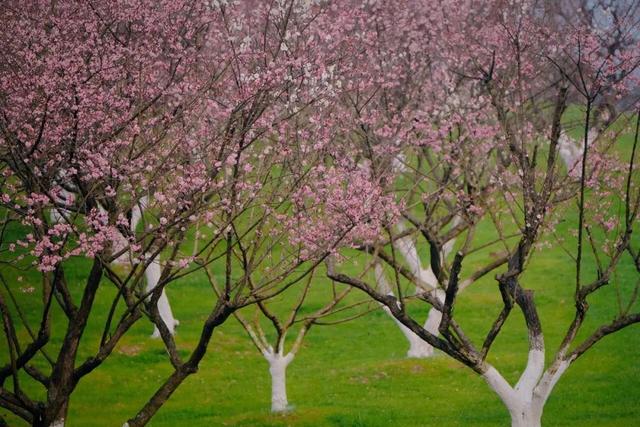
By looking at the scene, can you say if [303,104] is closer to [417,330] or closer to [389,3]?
[417,330]

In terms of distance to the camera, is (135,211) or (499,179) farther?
(135,211)

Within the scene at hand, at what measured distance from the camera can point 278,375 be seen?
64.5ft

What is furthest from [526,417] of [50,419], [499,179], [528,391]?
[50,419]

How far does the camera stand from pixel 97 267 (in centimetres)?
1283

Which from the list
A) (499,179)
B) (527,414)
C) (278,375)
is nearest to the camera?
(527,414)

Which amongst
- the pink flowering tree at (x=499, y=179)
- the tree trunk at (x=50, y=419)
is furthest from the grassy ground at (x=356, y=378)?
the tree trunk at (x=50, y=419)

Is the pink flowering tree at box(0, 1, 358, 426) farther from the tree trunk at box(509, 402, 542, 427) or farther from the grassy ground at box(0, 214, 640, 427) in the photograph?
the grassy ground at box(0, 214, 640, 427)

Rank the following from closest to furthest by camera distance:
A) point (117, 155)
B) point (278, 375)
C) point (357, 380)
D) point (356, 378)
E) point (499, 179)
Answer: point (117, 155)
point (499, 179)
point (278, 375)
point (357, 380)
point (356, 378)

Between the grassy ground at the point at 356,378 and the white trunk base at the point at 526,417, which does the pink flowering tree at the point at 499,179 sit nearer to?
the white trunk base at the point at 526,417

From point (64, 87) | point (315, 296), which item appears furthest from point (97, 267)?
point (315, 296)

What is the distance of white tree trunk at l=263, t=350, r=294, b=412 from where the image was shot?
19.4 metres

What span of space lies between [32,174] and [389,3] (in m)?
14.9

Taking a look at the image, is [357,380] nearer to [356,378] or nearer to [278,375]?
[356,378]

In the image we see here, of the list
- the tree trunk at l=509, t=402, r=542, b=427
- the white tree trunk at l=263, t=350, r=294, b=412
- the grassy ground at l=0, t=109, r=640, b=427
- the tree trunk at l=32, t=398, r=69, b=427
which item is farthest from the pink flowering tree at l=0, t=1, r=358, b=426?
the white tree trunk at l=263, t=350, r=294, b=412
